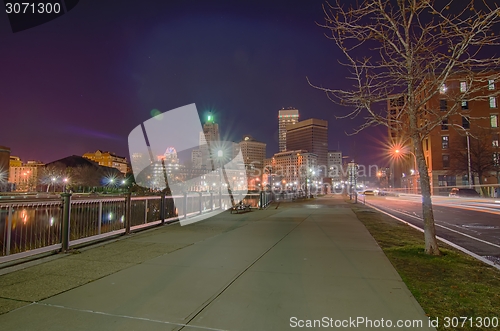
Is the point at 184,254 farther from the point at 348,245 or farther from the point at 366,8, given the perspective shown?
the point at 366,8

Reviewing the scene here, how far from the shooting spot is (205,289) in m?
4.60

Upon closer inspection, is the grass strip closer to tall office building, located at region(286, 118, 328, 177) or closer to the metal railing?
the metal railing

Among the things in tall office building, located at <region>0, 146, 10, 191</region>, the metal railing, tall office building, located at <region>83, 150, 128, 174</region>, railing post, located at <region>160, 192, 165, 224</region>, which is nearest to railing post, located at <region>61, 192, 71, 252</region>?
the metal railing

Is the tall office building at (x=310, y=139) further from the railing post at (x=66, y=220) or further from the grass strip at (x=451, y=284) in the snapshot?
the railing post at (x=66, y=220)

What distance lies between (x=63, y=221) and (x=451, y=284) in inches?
305

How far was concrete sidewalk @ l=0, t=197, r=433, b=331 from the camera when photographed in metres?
3.59

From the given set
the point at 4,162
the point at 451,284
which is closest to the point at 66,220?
the point at 451,284

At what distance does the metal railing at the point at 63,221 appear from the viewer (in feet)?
20.9

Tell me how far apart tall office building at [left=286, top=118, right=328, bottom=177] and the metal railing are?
12291cm

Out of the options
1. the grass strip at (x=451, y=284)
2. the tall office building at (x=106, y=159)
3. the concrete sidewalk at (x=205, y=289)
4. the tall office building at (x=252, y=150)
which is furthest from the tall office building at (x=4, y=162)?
the grass strip at (x=451, y=284)

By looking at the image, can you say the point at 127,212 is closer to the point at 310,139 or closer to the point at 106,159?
Result: the point at 310,139

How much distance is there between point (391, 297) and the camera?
4223mm

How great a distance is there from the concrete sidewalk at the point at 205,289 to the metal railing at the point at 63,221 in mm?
685

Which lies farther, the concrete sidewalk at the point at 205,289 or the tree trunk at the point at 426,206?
the tree trunk at the point at 426,206
